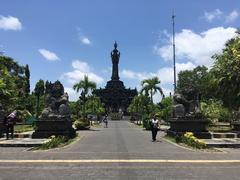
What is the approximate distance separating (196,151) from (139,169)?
6602mm

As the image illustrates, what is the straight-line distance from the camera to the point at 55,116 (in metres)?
27.9

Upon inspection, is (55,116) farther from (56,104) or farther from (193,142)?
(193,142)

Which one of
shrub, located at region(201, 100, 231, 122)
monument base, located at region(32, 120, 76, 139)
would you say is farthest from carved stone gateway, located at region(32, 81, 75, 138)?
shrub, located at region(201, 100, 231, 122)

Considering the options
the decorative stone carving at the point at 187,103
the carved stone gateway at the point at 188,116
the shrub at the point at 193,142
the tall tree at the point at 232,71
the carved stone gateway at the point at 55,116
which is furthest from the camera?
the tall tree at the point at 232,71

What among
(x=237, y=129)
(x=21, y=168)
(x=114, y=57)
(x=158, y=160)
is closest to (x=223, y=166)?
(x=158, y=160)

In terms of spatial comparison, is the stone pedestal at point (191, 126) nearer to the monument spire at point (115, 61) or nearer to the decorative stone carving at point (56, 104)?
the decorative stone carving at point (56, 104)

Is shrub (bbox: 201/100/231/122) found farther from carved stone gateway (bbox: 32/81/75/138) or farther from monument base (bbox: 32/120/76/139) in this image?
monument base (bbox: 32/120/76/139)

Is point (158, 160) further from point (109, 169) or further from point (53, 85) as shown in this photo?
point (53, 85)

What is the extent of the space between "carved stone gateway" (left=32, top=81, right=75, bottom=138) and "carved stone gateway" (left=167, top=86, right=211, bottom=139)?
22.4 feet

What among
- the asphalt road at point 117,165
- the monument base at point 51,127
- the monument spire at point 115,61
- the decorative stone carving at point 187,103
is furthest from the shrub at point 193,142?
the monument spire at point 115,61

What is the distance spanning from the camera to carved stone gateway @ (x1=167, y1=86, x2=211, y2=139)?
27797 mm

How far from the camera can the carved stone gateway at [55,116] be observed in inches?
1076

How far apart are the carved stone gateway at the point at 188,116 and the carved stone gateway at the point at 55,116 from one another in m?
6.83

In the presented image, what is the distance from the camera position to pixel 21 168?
519 inches
